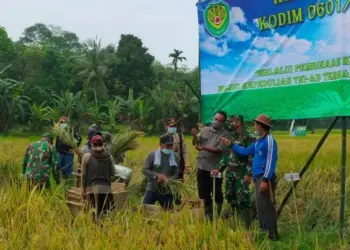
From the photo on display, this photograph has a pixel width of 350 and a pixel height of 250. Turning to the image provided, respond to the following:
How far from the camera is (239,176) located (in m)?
5.66

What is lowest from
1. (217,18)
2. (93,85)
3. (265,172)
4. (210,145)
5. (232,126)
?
(265,172)

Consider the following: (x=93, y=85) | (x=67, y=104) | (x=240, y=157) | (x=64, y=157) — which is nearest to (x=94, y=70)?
(x=93, y=85)

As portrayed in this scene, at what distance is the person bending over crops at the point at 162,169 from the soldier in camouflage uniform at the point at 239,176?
0.70 metres

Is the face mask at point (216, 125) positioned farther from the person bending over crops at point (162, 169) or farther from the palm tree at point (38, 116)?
the palm tree at point (38, 116)

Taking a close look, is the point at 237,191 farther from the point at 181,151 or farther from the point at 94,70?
the point at 94,70

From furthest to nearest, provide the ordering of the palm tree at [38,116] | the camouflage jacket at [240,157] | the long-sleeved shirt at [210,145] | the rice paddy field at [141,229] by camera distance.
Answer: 1. the palm tree at [38,116]
2. the long-sleeved shirt at [210,145]
3. the camouflage jacket at [240,157]
4. the rice paddy field at [141,229]

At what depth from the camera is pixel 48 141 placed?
685 centimetres

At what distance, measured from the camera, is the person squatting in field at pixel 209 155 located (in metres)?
5.79

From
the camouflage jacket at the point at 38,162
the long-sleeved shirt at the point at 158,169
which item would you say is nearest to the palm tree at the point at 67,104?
the camouflage jacket at the point at 38,162

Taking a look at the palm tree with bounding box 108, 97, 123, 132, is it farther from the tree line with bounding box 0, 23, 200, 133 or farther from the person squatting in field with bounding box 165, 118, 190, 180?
the person squatting in field with bounding box 165, 118, 190, 180

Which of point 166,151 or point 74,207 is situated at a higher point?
point 166,151

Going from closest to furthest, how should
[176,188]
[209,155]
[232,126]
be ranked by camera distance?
1. [176,188]
2. [209,155]
3. [232,126]

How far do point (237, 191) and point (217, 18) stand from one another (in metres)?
2.12

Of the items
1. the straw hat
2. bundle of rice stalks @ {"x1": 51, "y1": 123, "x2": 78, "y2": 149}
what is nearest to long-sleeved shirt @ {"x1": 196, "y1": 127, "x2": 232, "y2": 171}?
the straw hat
